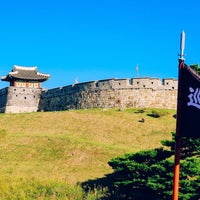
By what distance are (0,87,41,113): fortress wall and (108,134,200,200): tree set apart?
39.6 m

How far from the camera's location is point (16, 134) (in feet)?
130

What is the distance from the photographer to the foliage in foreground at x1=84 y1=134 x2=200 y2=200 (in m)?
20.2

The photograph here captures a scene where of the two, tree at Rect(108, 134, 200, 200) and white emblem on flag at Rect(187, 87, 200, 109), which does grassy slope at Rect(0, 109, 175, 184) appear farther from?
white emblem on flag at Rect(187, 87, 200, 109)

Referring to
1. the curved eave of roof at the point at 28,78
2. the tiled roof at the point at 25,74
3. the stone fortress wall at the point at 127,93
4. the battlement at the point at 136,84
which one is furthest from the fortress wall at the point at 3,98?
the battlement at the point at 136,84

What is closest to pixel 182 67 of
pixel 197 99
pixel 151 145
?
pixel 197 99

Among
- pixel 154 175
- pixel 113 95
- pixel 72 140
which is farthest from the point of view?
pixel 113 95

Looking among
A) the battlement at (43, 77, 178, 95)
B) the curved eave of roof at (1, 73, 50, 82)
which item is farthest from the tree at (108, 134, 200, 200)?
the curved eave of roof at (1, 73, 50, 82)

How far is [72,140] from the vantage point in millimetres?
36469

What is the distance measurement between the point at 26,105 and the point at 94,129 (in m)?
23.7

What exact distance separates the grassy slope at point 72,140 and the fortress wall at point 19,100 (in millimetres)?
12754

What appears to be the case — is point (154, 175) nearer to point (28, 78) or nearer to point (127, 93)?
point (127, 93)

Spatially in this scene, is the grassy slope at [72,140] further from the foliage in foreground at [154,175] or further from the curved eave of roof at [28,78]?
the curved eave of roof at [28,78]

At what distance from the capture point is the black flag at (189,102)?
8016mm

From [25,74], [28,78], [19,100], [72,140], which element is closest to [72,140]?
[72,140]
